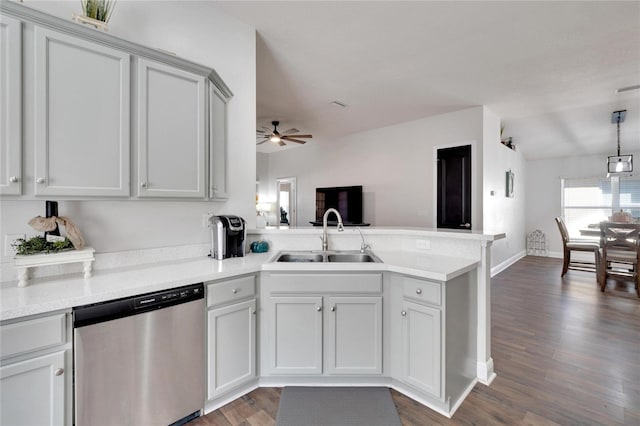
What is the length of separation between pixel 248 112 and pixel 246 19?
80 centimetres

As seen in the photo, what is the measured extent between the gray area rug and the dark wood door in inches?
138

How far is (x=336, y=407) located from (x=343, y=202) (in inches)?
187

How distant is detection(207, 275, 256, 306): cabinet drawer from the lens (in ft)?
5.56

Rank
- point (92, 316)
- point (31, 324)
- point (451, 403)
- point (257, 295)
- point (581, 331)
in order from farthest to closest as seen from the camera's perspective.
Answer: point (581, 331) < point (257, 295) < point (451, 403) < point (92, 316) < point (31, 324)

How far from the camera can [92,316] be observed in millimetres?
1301

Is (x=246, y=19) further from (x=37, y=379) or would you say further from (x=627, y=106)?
(x=627, y=106)

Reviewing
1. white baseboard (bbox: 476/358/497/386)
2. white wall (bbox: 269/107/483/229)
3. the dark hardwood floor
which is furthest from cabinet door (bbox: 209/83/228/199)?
white wall (bbox: 269/107/483/229)

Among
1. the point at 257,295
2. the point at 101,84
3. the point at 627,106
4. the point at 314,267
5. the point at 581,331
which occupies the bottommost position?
the point at 581,331

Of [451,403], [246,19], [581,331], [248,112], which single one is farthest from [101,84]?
[581,331]

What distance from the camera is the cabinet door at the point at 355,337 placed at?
193 cm

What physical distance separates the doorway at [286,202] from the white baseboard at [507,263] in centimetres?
478

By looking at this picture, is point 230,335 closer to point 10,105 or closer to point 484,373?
point 10,105

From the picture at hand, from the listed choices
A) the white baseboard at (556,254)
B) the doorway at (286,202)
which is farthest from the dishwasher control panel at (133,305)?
the white baseboard at (556,254)

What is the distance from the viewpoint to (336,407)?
1.79m
